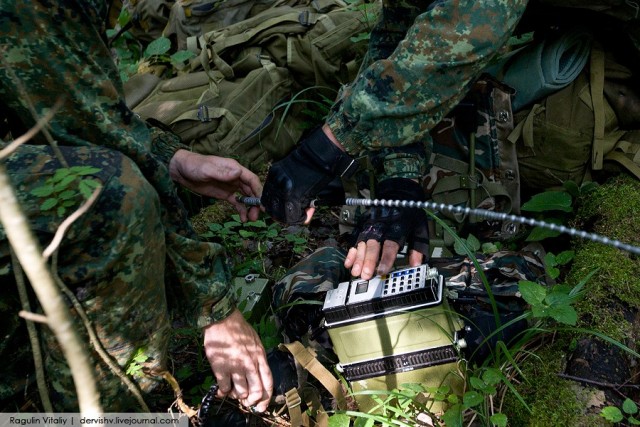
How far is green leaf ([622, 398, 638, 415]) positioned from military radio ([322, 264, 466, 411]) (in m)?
0.53

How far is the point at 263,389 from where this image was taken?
2.14m

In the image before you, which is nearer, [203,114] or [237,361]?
[237,361]

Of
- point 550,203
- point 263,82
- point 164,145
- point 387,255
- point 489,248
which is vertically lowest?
point 489,248

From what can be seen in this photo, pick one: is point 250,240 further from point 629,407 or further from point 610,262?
point 629,407

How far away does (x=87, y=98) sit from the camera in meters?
1.91

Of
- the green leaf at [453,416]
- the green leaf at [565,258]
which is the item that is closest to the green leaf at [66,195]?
the green leaf at [453,416]

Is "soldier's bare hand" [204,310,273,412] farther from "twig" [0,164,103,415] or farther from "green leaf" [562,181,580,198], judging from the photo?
"green leaf" [562,181,580,198]

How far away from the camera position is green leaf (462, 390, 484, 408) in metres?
1.95

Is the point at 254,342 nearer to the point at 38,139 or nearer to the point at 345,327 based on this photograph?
the point at 345,327

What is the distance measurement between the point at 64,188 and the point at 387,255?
1.24m

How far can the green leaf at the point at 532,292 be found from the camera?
2016 mm

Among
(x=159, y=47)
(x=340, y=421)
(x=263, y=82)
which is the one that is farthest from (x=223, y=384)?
(x=159, y=47)

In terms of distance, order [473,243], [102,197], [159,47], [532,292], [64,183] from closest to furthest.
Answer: [64,183]
[102,197]
[532,292]
[473,243]
[159,47]

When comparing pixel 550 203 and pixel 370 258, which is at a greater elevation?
pixel 370 258
